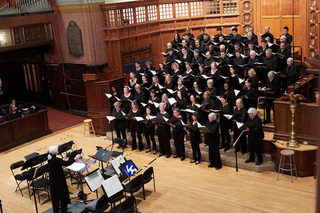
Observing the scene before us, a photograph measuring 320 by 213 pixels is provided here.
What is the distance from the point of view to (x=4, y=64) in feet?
50.4

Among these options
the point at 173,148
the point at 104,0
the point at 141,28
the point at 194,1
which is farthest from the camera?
the point at 194,1

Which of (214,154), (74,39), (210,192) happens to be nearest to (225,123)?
(214,154)

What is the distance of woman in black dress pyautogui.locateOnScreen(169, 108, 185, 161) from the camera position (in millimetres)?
8797

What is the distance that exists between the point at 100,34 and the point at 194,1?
4.35 meters

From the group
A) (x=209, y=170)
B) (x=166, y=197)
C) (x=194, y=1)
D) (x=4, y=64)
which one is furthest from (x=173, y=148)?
(x=4, y=64)

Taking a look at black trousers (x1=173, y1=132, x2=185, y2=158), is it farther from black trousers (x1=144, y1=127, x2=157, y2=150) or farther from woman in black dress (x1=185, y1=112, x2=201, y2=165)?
black trousers (x1=144, y1=127, x2=157, y2=150)

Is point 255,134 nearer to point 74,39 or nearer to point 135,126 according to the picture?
point 135,126

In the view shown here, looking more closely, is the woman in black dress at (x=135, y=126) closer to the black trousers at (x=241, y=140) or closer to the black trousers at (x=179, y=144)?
the black trousers at (x=179, y=144)

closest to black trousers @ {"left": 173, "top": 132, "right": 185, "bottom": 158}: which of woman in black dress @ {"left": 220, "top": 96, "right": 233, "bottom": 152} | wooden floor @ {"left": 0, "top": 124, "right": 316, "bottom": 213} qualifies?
wooden floor @ {"left": 0, "top": 124, "right": 316, "bottom": 213}

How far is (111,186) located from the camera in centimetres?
646

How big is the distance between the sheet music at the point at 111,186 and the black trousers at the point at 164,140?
9.20ft

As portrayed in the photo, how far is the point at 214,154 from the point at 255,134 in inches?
42.7

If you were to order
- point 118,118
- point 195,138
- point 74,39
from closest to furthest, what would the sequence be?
1. point 195,138
2. point 118,118
3. point 74,39

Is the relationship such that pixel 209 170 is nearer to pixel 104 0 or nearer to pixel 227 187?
pixel 227 187
